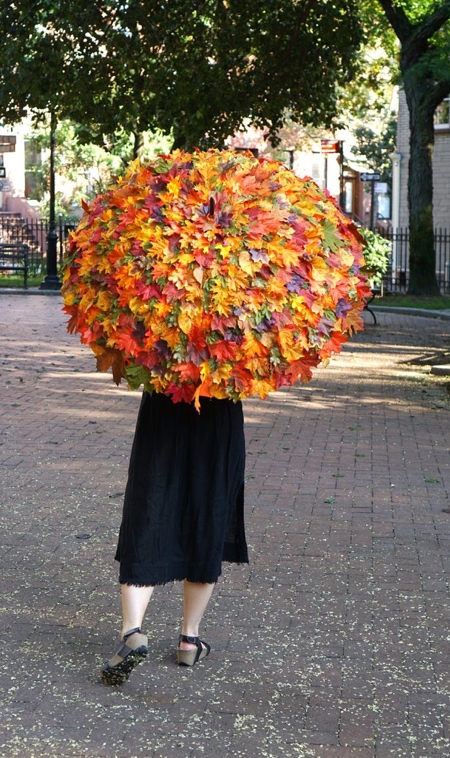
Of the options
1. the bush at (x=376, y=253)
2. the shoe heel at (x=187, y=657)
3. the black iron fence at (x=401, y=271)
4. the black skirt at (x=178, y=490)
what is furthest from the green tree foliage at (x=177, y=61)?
the shoe heel at (x=187, y=657)

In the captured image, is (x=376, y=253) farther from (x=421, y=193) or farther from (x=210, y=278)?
(x=210, y=278)

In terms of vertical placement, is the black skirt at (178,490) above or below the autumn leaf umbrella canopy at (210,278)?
below

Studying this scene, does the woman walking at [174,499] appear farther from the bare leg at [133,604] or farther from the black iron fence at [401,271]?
the black iron fence at [401,271]

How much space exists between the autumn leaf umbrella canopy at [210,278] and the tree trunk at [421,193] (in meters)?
22.3

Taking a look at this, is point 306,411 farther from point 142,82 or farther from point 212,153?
point 142,82

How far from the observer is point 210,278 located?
13.4ft

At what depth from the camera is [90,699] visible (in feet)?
14.0

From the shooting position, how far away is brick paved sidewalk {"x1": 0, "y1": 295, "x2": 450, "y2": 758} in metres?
4.03

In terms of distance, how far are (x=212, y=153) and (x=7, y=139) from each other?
1886 cm

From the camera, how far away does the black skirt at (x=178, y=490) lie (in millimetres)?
4441

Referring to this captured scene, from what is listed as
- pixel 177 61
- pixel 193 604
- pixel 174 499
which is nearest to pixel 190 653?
pixel 193 604

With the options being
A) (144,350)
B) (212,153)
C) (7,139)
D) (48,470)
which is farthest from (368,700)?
(7,139)

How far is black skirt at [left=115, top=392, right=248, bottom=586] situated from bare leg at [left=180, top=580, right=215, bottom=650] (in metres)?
0.07

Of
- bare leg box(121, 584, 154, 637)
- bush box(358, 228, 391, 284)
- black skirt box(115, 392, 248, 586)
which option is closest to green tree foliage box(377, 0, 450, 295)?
bush box(358, 228, 391, 284)
